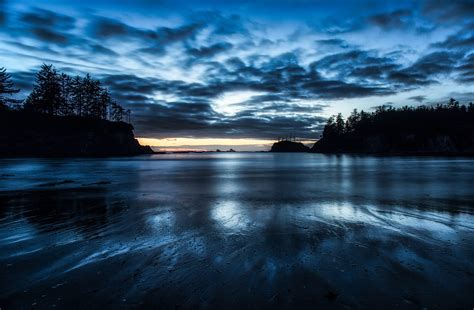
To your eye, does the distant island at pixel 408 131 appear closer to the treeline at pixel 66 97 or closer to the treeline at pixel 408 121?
the treeline at pixel 408 121

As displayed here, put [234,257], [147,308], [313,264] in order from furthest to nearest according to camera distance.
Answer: [234,257], [313,264], [147,308]

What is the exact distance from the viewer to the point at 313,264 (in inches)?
209

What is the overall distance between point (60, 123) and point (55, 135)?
5.19 meters

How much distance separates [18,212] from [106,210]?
3294mm

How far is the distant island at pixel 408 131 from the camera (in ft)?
416

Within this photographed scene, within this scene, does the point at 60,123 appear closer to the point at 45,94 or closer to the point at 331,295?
the point at 45,94

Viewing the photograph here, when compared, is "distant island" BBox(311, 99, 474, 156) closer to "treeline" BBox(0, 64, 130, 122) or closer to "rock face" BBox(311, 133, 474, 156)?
"rock face" BBox(311, 133, 474, 156)

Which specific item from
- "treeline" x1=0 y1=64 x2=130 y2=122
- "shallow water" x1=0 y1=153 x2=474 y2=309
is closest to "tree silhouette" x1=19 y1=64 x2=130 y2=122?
"treeline" x1=0 y1=64 x2=130 y2=122

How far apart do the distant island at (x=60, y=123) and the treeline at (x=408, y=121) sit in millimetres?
140180

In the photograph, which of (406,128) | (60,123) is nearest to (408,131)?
(406,128)

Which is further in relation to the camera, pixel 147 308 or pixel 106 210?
pixel 106 210

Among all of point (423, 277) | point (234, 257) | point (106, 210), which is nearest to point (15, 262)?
point (234, 257)

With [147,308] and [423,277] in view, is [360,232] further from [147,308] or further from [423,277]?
[147,308]

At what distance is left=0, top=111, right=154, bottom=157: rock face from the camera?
78875 mm
